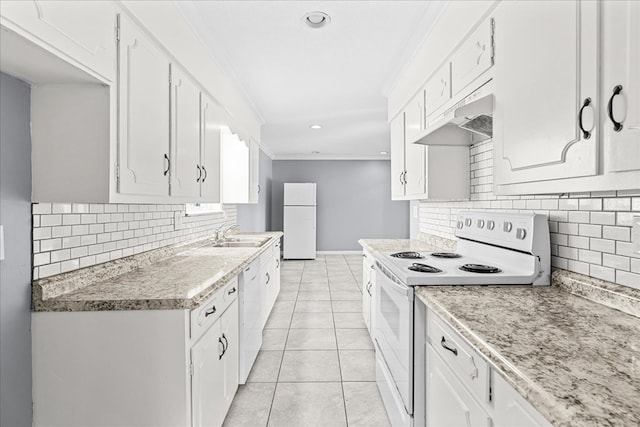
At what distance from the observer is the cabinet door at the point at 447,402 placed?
3.40 feet

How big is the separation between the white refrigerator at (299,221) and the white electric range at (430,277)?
18.3 ft

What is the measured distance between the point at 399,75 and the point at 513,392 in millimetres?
2772

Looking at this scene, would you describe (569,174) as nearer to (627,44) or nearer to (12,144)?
(627,44)

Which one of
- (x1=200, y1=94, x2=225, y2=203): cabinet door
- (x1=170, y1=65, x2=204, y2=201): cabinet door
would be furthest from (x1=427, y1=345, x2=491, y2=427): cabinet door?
(x1=200, y1=94, x2=225, y2=203): cabinet door

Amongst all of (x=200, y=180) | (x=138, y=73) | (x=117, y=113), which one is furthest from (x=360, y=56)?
(x=117, y=113)

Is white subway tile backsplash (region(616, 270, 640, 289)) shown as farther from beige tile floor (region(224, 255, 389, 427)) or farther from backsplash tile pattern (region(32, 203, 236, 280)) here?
backsplash tile pattern (region(32, 203, 236, 280))

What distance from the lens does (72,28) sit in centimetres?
113

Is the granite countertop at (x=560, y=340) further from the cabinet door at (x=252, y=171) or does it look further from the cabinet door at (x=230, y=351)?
the cabinet door at (x=252, y=171)

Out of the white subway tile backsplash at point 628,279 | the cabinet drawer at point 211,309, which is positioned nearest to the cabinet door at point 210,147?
the cabinet drawer at point 211,309

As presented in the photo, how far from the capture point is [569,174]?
103 cm

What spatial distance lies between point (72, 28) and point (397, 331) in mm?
1817

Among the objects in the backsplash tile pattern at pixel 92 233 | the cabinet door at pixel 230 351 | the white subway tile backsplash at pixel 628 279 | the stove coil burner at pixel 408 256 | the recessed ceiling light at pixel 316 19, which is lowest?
the cabinet door at pixel 230 351

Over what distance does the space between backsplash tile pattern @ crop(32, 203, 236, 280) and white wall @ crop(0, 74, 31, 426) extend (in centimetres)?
6

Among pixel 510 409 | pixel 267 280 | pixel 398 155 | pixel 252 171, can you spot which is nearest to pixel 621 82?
pixel 510 409
